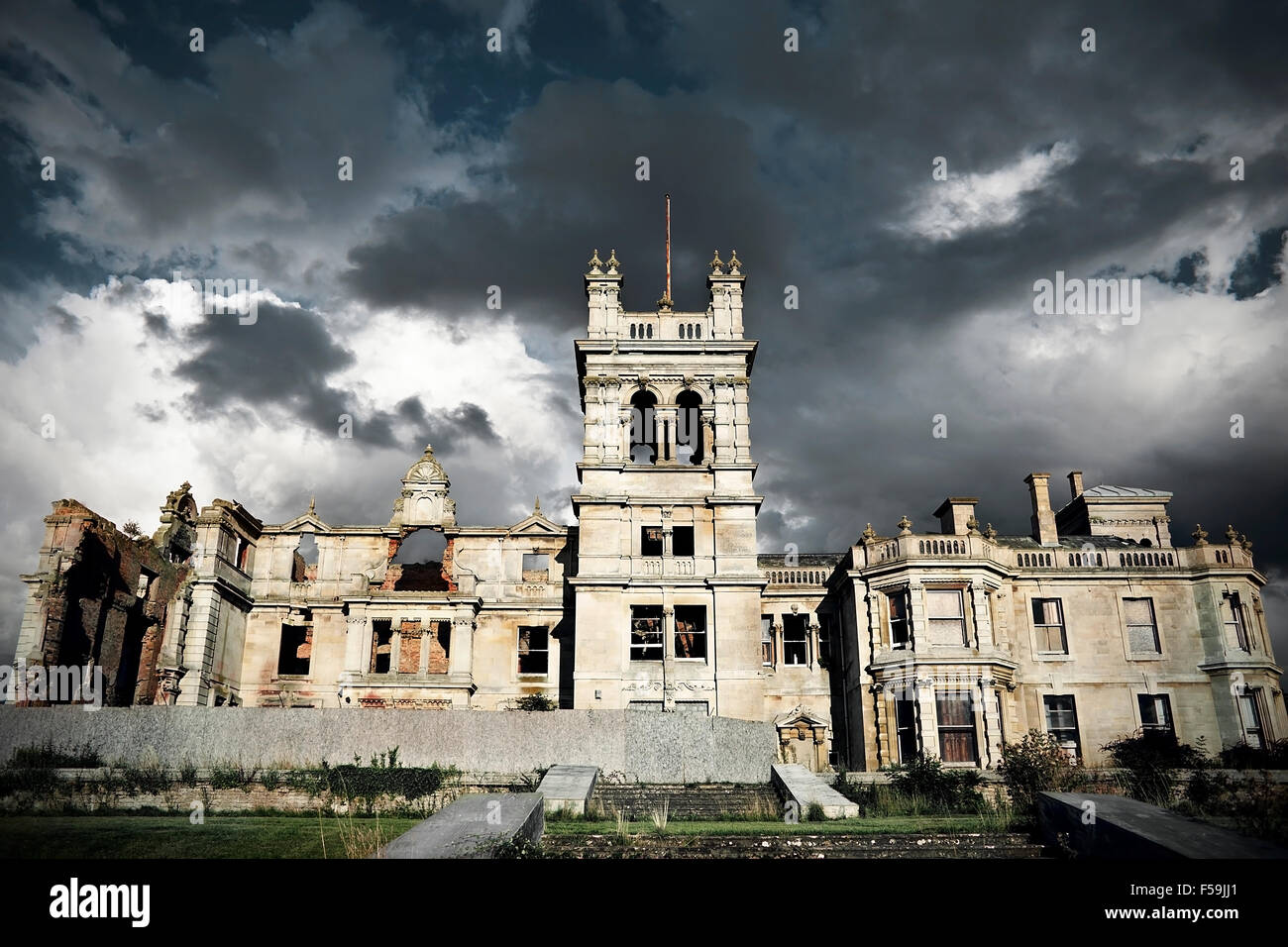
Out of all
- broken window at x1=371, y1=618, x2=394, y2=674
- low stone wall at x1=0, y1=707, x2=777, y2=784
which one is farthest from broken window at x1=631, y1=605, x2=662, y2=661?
broken window at x1=371, y1=618, x2=394, y2=674

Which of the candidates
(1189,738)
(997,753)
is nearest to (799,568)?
(997,753)

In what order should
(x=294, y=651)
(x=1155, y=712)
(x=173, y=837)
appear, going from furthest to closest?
(x=294, y=651), (x=1155, y=712), (x=173, y=837)

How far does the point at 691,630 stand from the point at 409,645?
1310 centimetres

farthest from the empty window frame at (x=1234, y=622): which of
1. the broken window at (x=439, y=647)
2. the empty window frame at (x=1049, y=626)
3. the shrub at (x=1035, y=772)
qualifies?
the broken window at (x=439, y=647)

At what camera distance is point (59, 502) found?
34375mm

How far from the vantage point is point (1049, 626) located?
36.6 metres

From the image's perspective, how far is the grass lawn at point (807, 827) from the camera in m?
15.6

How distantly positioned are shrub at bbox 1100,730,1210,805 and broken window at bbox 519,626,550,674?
23033 millimetres

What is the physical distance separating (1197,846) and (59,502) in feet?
123

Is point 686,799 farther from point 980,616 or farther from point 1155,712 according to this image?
point 1155,712

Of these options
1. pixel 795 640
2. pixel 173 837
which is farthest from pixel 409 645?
pixel 173 837
